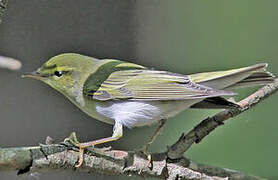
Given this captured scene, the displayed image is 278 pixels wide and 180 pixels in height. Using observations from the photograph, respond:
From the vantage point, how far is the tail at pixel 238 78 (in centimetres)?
123

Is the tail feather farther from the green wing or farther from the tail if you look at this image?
the green wing

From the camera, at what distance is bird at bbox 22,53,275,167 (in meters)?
1.29

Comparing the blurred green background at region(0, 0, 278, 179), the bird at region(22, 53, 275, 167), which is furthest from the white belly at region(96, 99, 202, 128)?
the blurred green background at region(0, 0, 278, 179)

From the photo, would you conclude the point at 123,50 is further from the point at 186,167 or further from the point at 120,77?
the point at 186,167

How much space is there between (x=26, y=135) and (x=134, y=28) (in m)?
0.66

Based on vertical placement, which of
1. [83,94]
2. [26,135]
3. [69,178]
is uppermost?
[83,94]

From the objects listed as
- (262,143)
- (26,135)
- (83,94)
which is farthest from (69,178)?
(262,143)

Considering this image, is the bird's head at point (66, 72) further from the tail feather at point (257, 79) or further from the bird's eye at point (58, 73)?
the tail feather at point (257, 79)

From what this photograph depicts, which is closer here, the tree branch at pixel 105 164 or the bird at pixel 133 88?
the tree branch at pixel 105 164

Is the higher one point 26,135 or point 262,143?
point 262,143

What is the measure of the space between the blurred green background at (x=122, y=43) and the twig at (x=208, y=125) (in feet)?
0.62

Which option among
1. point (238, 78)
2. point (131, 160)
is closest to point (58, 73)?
point (131, 160)

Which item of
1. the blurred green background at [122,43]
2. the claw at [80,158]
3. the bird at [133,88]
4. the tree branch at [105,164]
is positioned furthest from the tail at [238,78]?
the claw at [80,158]

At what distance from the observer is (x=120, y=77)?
4.86ft
